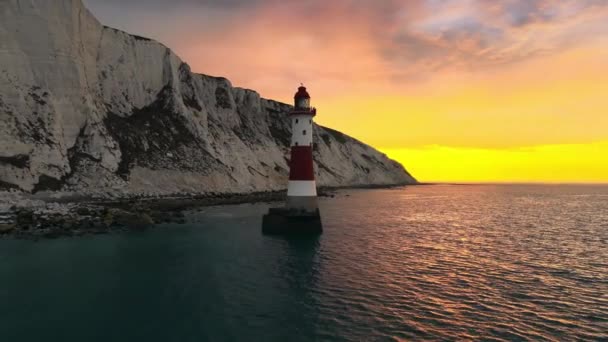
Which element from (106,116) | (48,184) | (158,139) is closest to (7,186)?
(48,184)

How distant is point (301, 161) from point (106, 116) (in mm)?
47552

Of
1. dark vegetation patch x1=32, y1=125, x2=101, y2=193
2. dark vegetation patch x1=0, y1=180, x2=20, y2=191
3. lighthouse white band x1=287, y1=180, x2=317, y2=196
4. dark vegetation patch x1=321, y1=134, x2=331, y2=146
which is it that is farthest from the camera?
dark vegetation patch x1=321, y1=134, x2=331, y2=146

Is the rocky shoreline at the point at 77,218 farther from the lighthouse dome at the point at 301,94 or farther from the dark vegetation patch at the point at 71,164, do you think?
the lighthouse dome at the point at 301,94

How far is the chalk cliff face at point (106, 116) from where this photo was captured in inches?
2099

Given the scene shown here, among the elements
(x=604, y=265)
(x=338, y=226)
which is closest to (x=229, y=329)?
(x=604, y=265)

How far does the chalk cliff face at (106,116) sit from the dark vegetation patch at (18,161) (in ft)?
0.43

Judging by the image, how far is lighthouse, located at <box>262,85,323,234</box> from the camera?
3472 cm

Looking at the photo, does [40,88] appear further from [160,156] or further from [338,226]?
[338,226]

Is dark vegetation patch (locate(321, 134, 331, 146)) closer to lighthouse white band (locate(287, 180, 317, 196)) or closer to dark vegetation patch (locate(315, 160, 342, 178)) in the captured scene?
dark vegetation patch (locate(315, 160, 342, 178))

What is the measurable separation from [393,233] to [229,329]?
93.8 ft

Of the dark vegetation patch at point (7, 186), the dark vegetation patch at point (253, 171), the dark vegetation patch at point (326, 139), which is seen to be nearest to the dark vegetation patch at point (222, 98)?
the dark vegetation patch at point (253, 171)

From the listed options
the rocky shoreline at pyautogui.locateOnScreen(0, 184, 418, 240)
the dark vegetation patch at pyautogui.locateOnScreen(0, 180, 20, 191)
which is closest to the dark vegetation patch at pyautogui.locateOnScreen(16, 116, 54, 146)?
the dark vegetation patch at pyautogui.locateOnScreen(0, 180, 20, 191)

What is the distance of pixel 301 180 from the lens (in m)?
34.8

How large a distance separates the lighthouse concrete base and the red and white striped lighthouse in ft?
1.79
